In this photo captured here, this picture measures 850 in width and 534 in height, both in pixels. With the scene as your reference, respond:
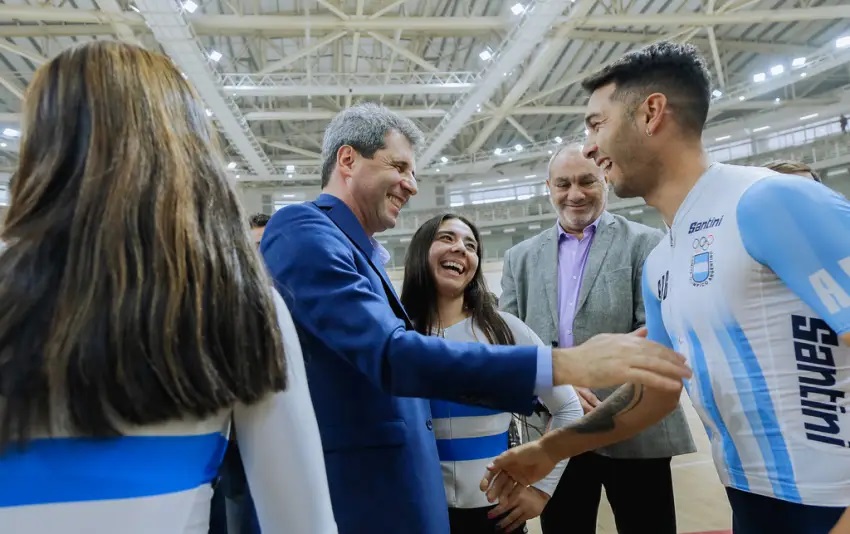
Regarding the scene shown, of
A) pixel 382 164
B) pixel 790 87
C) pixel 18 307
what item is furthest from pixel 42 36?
pixel 790 87

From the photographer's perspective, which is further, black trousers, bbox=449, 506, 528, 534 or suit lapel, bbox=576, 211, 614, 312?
suit lapel, bbox=576, 211, 614, 312

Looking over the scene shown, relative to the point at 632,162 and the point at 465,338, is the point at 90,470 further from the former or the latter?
the point at 465,338

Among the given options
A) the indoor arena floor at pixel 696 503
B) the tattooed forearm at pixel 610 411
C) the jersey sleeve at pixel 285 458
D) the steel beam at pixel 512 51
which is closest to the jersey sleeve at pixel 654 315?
the tattooed forearm at pixel 610 411

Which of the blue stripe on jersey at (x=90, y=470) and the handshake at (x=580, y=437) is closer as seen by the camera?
the blue stripe on jersey at (x=90, y=470)

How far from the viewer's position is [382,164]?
200 centimetres

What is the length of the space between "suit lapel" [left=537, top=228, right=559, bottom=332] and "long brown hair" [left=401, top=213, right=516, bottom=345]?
34cm

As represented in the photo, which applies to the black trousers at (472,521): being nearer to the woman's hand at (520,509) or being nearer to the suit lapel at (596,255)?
the woman's hand at (520,509)

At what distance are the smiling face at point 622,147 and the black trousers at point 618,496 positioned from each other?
1.34m

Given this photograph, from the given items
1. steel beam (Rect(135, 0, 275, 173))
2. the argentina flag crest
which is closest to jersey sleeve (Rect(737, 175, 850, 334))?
the argentina flag crest

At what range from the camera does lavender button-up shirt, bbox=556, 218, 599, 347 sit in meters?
2.80

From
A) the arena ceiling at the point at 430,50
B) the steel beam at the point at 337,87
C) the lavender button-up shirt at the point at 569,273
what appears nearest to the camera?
the lavender button-up shirt at the point at 569,273

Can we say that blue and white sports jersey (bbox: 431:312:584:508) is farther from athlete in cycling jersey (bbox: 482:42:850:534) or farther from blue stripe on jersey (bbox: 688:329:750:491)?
blue stripe on jersey (bbox: 688:329:750:491)

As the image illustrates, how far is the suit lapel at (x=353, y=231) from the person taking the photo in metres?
1.78

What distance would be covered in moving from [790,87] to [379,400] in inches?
871
